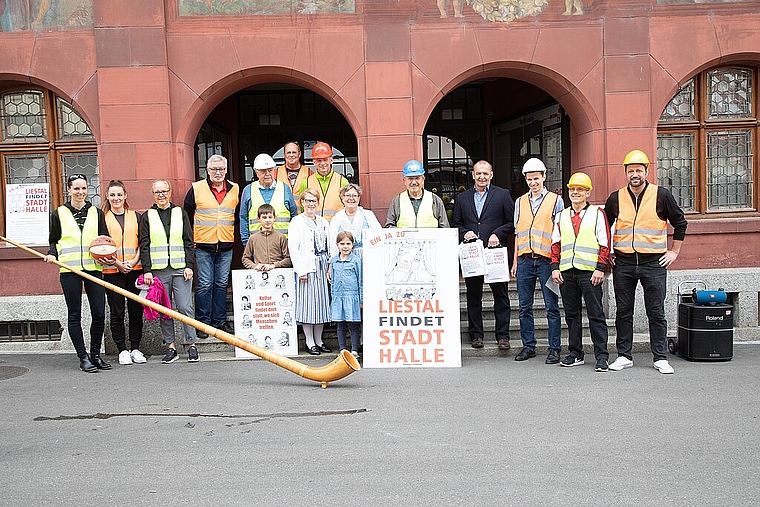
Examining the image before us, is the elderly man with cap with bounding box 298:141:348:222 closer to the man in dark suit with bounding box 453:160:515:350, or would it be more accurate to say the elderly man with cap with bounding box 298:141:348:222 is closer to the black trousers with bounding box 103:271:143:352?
the man in dark suit with bounding box 453:160:515:350

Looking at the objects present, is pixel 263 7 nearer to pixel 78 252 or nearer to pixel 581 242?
pixel 78 252

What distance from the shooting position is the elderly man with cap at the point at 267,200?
862 cm

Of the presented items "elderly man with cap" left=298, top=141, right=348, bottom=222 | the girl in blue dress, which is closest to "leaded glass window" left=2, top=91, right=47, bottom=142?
"elderly man with cap" left=298, top=141, right=348, bottom=222

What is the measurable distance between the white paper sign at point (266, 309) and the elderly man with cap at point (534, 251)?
258 cm

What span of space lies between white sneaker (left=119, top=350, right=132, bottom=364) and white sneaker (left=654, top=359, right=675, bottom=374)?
5717 mm

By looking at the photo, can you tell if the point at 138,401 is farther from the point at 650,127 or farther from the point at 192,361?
the point at 650,127

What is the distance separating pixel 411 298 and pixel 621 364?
2.28 m

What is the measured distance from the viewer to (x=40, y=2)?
8.99 metres

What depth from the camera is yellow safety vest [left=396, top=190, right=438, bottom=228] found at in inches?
326

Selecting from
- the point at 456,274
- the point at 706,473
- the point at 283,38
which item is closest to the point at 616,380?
the point at 456,274

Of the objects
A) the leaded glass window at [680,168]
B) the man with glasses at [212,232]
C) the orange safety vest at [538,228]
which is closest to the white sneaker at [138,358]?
the man with glasses at [212,232]

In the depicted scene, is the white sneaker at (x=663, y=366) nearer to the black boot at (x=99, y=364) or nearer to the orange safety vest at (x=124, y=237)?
the orange safety vest at (x=124, y=237)

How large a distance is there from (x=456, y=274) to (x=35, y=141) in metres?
5.77

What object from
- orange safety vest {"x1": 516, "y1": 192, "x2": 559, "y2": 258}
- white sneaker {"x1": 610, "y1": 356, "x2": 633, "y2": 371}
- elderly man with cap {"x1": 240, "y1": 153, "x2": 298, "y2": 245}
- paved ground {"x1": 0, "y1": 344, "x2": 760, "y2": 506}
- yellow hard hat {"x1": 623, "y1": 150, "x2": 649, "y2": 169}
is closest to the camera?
paved ground {"x1": 0, "y1": 344, "x2": 760, "y2": 506}
